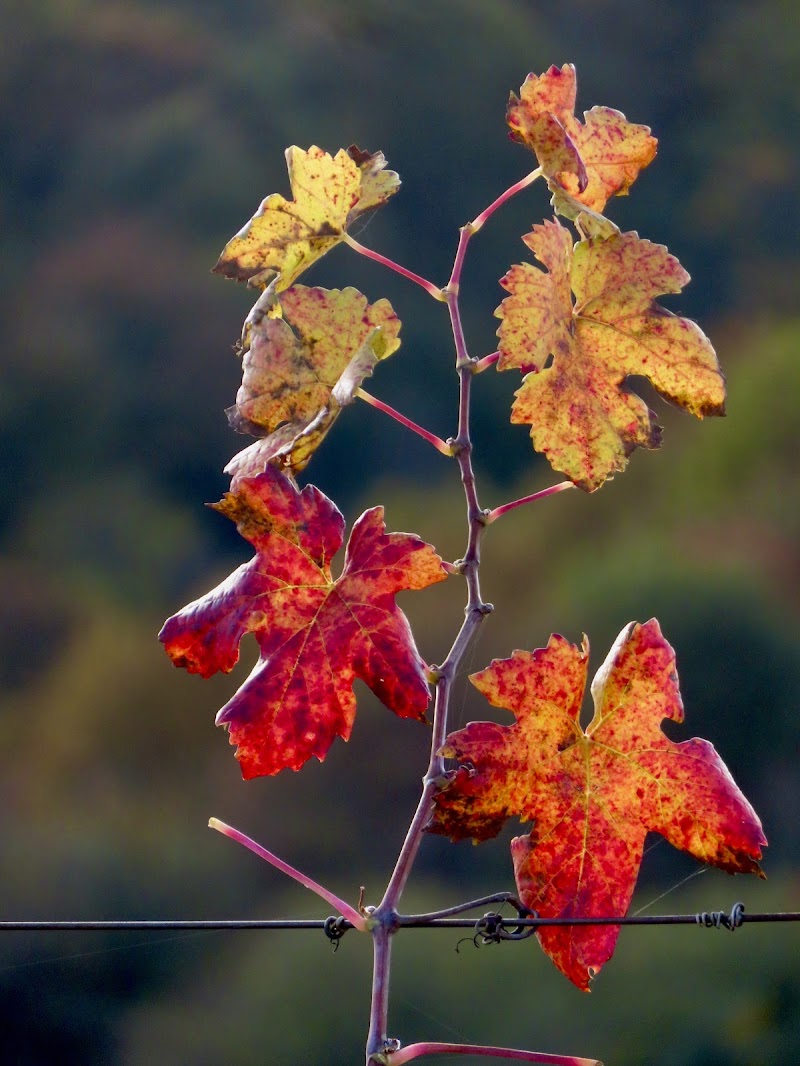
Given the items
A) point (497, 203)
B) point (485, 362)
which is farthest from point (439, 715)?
point (497, 203)

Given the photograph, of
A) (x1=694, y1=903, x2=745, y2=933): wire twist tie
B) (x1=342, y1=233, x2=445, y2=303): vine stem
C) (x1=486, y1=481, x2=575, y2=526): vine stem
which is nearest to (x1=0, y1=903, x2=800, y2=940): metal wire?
(x1=694, y1=903, x2=745, y2=933): wire twist tie

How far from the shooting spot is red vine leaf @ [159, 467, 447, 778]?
0.55 metres

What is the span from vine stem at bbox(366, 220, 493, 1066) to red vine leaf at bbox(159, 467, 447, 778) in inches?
0.5

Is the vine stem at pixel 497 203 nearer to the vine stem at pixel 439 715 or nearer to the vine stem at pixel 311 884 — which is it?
the vine stem at pixel 439 715

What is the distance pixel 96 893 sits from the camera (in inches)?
195

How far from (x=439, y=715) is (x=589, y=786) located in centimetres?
9

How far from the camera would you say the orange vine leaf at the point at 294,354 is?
0.61 m

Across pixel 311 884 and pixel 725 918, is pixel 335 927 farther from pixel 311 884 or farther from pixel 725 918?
pixel 725 918

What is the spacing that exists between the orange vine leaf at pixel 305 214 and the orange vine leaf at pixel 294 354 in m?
0.02

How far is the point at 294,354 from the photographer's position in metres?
0.62

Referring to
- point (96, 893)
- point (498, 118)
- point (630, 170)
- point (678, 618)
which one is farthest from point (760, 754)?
point (630, 170)

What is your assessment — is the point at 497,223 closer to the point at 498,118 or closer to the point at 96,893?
the point at 498,118

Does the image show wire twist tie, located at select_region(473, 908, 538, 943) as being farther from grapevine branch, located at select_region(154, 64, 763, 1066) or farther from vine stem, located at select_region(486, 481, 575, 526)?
vine stem, located at select_region(486, 481, 575, 526)

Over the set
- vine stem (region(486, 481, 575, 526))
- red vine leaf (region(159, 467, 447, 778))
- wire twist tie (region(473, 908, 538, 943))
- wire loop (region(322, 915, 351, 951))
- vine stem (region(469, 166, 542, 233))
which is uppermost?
vine stem (region(469, 166, 542, 233))
